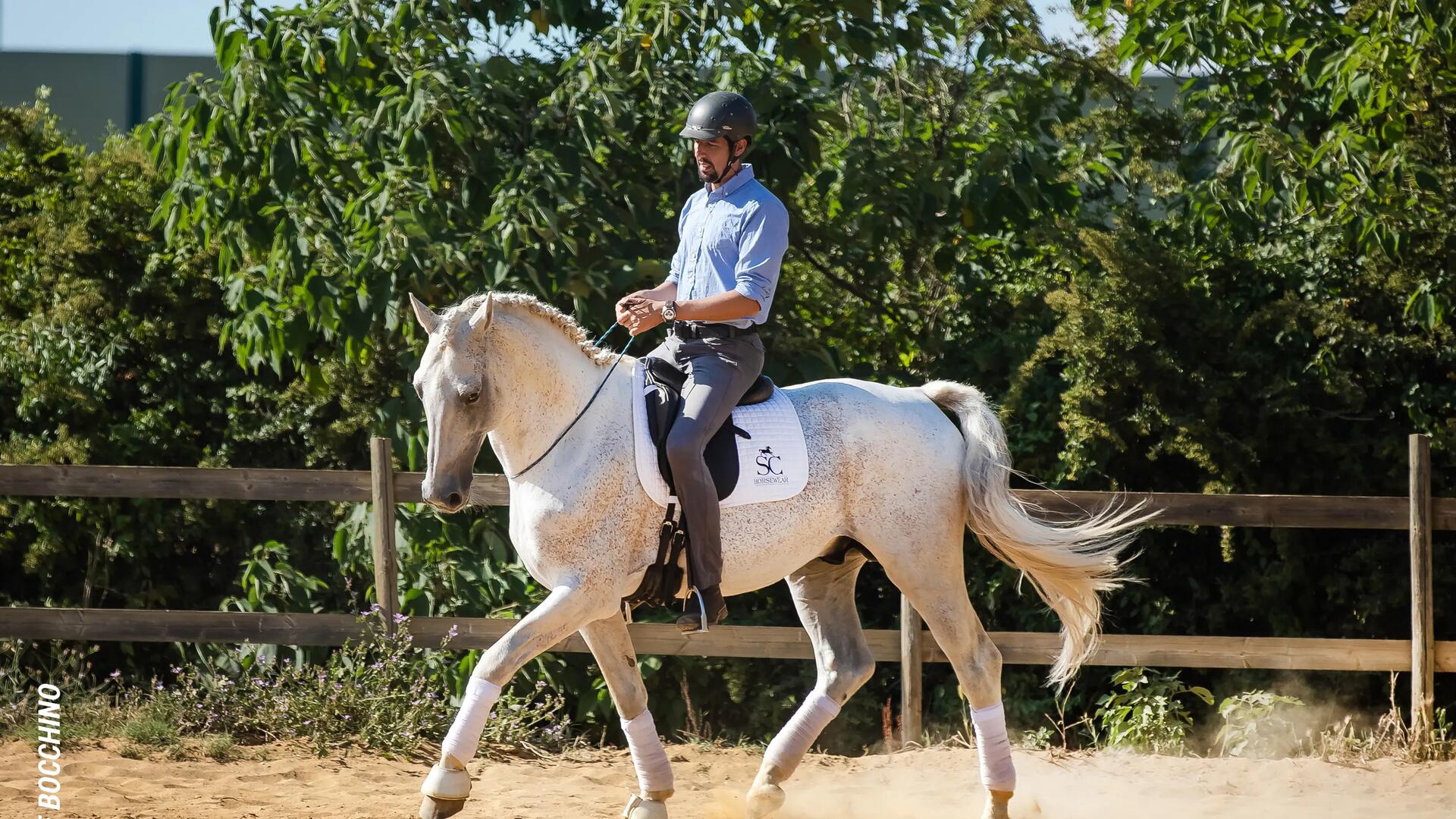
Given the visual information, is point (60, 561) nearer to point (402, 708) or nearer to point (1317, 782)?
point (402, 708)

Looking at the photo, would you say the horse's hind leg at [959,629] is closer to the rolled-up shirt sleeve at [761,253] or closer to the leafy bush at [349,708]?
the rolled-up shirt sleeve at [761,253]

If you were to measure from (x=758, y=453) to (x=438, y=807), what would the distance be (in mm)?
1560

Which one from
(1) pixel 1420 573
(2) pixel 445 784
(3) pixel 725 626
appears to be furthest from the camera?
(3) pixel 725 626

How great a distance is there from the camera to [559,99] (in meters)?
6.67

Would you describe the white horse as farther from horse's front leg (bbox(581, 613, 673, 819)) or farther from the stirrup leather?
the stirrup leather

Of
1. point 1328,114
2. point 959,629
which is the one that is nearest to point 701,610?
point 959,629

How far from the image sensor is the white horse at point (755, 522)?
4156mm

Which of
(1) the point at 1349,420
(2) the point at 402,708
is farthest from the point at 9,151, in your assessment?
(1) the point at 1349,420

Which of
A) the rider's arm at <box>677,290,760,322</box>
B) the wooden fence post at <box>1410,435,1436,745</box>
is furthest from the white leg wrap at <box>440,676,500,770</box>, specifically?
the wooden fence post at <box>1410,435,1436,745</box>

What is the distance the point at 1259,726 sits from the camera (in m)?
6.75

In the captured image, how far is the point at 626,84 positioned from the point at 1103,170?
11.5ft

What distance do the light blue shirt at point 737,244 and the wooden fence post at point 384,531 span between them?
2526 mm

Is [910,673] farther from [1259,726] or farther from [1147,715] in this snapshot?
[1259,726]

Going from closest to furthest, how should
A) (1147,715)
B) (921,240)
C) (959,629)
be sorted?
(959,629) → (1147,715) → (921,240)
